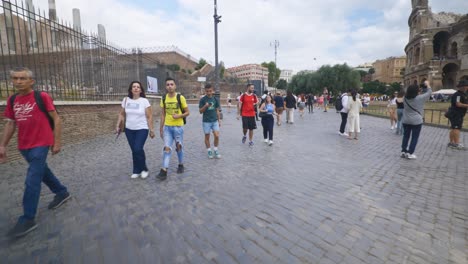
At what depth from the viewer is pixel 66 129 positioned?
723cm

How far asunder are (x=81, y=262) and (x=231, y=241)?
1.39 m

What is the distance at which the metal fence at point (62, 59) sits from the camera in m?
6.03

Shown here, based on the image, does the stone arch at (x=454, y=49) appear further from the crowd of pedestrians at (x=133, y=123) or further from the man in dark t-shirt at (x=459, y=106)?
the crowd of pedestrians at (x=133, y=123)

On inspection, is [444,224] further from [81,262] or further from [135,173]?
[135,173]

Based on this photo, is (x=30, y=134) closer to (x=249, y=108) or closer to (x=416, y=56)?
(x=249, y=108)

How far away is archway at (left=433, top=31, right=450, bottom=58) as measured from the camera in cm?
4512

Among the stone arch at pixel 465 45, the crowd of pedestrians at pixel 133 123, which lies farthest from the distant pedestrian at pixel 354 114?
the stone arch at pixel 465 45

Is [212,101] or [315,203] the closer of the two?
[315,203]

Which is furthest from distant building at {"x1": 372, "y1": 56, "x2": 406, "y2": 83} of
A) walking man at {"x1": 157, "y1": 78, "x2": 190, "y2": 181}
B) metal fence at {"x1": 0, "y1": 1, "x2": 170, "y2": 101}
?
walking man at {"x1": 157, "y1": 78, "x2": 190, "y2": 181}

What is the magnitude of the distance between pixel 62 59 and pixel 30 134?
6058 millimetres

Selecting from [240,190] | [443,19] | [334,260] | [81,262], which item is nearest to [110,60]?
[240,190]

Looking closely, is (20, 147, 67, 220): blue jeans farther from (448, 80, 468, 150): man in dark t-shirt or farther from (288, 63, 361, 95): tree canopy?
(288, 63, 361, 95): tree canopy

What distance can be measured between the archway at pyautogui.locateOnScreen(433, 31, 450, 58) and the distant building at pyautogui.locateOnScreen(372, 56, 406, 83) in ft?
166

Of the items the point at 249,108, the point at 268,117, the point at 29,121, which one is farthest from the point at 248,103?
the point at 29,121
